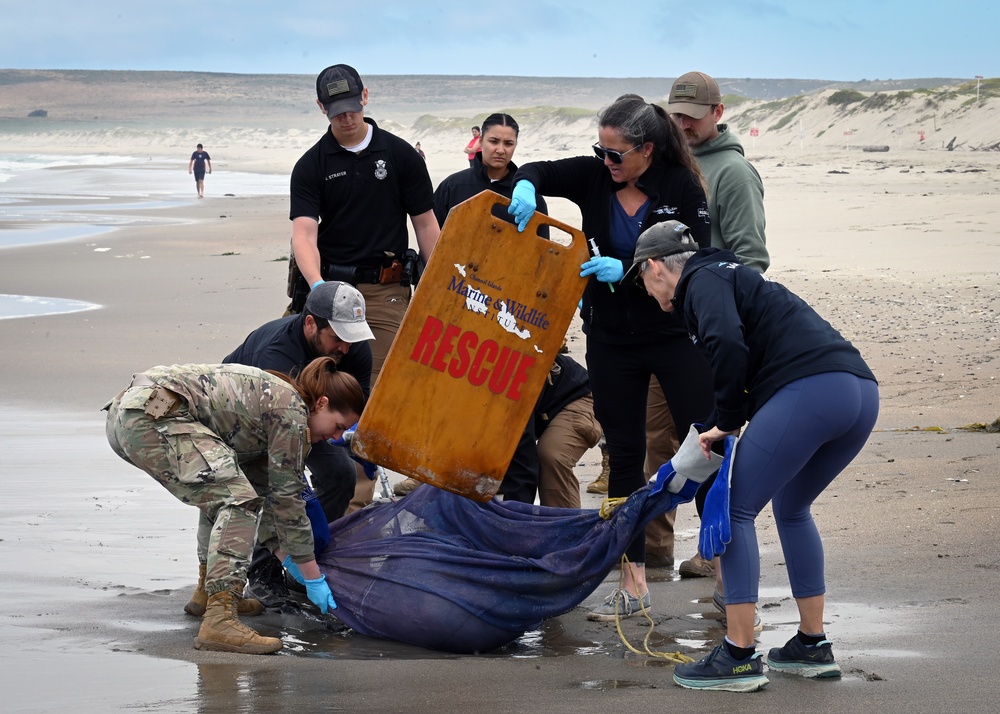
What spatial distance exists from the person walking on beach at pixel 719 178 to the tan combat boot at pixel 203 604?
1.70 metres

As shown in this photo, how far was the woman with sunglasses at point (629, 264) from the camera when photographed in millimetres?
4254

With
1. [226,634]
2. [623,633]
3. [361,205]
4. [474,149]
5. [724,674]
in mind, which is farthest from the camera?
[474,149]

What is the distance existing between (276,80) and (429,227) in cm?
14962

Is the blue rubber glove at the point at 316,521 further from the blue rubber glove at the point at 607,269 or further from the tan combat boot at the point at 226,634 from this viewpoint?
the blue rubber glove at the point at 607,269

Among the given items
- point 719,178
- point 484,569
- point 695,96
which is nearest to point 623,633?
point 484,569

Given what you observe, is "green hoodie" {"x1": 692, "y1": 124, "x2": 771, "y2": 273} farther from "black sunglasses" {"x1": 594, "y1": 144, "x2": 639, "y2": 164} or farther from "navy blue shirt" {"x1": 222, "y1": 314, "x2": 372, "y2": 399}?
"navy blue shirt" {"x1": 222, "y1": 314, "x2": 372, "y2": 399}

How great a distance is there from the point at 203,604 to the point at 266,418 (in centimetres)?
74

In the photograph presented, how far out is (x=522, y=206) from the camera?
13.7 feet

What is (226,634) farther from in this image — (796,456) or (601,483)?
(601,483)

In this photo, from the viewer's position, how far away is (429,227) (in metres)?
5.56

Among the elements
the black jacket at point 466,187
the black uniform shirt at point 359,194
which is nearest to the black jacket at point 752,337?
the black uniform shirt at point 359,194

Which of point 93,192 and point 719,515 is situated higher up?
point 93,192

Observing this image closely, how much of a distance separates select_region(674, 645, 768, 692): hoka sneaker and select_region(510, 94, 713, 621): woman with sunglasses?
80cm

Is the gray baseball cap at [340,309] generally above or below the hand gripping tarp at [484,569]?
above
